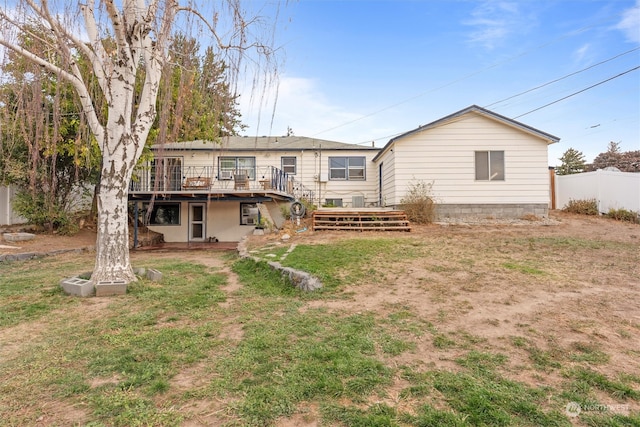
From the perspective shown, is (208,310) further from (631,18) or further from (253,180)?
(631,18)

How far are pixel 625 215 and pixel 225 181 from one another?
1561 centimetres

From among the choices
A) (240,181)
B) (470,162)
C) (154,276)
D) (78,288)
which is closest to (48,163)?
(240,181)

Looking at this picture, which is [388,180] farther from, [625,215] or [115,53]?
[115,53]

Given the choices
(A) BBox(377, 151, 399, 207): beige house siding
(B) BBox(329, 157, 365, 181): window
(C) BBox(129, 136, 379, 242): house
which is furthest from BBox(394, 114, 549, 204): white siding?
(B) BBox(329, 157, 365, 181): window

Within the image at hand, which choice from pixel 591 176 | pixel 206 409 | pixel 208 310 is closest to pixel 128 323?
pixel 208 310

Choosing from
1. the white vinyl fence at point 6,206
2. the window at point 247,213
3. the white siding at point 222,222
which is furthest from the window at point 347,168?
the white vinyl fence at point 6,206

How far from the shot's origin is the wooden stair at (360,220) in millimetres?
10281

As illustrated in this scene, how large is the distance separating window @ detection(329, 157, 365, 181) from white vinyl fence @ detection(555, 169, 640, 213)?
8689 millimetres

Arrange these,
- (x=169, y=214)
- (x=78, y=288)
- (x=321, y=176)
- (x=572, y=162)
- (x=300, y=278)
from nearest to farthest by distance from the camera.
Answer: (x=78, y=288)
(x=300, y=278)
(x=169, y=214)
(x=321, y=176)
(x=572, y=162)

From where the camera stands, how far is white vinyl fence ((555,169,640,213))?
10.9 m

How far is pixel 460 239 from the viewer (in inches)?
322

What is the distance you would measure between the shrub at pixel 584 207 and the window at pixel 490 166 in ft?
12.1

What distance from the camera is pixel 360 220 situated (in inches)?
423

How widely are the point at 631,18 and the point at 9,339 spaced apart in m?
16.9
